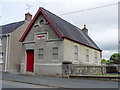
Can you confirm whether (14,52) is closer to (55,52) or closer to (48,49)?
(48,49)

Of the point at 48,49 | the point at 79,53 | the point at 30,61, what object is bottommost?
the point at 30,61

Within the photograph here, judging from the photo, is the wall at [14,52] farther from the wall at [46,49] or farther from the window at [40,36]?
the window at [40,36]

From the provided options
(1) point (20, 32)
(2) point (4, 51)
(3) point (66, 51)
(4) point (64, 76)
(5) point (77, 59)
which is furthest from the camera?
(1) point (20, 32)

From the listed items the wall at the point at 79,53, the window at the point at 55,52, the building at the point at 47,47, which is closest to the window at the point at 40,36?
the building at the point at 47,47

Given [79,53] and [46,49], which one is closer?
[46,49]

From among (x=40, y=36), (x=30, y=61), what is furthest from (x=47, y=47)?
(x=30, y=61)

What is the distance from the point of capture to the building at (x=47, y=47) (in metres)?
16.4

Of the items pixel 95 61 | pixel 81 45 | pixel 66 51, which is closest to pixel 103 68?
pixel 95 61

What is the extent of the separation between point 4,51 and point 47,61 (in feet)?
27.7

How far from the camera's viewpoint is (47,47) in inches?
683

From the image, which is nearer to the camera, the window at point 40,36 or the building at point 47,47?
the building at point 47,47

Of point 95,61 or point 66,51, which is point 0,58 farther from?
point 95,61

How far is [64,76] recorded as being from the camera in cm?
1519

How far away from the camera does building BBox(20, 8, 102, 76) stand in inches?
646
